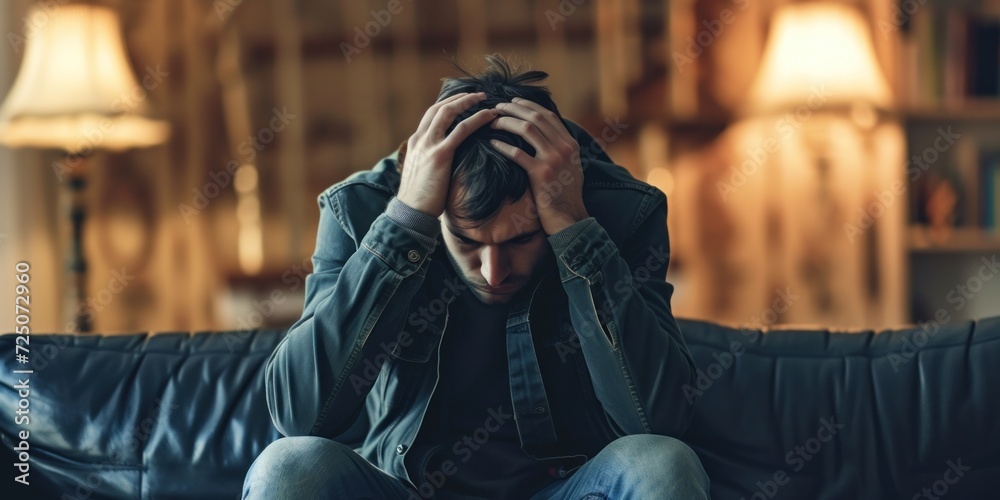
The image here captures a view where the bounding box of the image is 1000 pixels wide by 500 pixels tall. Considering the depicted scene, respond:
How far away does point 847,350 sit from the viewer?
1723 mm

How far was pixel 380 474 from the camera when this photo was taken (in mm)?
1376

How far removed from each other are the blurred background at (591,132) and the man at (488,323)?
1.88 meters

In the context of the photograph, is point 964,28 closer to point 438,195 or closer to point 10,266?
point 438,195

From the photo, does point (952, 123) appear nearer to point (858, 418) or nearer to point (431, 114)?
point (858, 418)

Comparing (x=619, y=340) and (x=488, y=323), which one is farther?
(x=488, y=323)

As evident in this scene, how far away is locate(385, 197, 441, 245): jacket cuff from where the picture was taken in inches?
56.5

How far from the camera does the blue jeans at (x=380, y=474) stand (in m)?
1.24

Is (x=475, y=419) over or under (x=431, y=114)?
under

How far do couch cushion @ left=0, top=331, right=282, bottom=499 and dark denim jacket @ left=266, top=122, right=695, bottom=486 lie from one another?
25 centimetres

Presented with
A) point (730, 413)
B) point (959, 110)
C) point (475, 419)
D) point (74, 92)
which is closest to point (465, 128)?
point (475, 419)

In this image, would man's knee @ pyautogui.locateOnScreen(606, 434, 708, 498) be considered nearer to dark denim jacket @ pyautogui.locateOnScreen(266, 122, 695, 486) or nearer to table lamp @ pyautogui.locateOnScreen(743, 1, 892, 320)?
dark denim jacket @ pyautogui.locateOnScreen(266, 122, 695, 486)

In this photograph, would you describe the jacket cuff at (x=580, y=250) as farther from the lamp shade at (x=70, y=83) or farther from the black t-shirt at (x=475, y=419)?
the lamp shade at (x=70, y=83)

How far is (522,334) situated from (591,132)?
1.96 m

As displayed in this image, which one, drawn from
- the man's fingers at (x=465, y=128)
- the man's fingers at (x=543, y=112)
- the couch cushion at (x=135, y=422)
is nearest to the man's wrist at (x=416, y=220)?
the man's fingers at (x=465, y=128)
